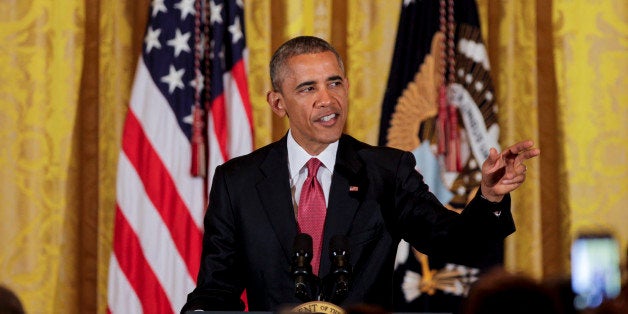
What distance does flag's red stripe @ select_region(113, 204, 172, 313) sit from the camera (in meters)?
4.64

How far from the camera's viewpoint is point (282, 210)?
10.5 feet

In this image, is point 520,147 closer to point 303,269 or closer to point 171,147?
A: point 303,269

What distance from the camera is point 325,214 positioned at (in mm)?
3152

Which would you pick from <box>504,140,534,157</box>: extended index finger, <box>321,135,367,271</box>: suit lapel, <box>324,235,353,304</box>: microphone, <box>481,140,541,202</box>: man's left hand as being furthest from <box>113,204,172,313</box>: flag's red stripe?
<box>504,140,534,157</box>: extended index finger

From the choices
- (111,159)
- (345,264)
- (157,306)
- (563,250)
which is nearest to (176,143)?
(111,159)

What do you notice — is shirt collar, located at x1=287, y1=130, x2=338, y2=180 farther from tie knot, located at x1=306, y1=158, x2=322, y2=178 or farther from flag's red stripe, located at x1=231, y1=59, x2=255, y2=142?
flag's red stripe, located at x1=231, y1=59, x2=255, y2=142

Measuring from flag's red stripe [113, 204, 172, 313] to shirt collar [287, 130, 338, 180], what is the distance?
1568 millimetres

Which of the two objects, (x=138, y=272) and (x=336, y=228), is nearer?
(x=336, y=228)

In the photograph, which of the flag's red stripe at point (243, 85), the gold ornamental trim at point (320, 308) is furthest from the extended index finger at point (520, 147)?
the flag's red stripe at point (243, 85)

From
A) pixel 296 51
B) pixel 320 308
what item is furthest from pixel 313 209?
pixel 320 308

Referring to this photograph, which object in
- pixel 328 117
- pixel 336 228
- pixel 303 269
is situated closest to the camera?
pixel 303 269

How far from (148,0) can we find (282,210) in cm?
219

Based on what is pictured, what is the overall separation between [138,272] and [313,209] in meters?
1.72

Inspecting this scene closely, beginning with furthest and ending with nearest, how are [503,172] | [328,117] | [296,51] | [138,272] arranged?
[138,272] → [296,51] → [328,117] → [503,172]
